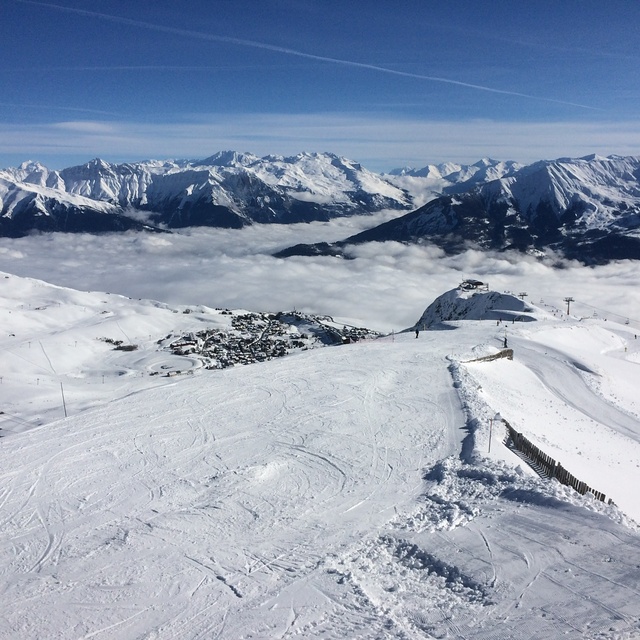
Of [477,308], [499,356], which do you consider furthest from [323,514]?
[477,308]

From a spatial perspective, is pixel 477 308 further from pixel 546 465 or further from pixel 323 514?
pixel 323 514

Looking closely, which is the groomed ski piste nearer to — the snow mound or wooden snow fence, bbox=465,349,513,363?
wooden snow fence, bbox=465,349,513,363

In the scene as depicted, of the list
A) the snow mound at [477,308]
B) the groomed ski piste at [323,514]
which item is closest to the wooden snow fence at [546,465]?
the groomed ski piste at [323,514]

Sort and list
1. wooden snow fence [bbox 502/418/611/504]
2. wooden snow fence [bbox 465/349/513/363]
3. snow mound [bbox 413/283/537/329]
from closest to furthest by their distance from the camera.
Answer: wooden snow fence [bbox 502/418/611/504] → wooden snow fence [bbox 465/349/513/363] → snow mound [bbox 413/283/537/329]

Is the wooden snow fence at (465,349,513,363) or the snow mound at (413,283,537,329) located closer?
the wooden snow fence at (465,349,513,363)

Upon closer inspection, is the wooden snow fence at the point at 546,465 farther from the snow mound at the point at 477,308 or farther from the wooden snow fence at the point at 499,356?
the snow mound at the point at 477,308

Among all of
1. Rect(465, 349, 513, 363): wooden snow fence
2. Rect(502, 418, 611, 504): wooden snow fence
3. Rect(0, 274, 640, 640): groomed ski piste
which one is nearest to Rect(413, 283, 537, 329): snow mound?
Rect(465, 349, 513, 363): wooden snow fence

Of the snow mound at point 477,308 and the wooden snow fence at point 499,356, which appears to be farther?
the snow mound at point 477,308
